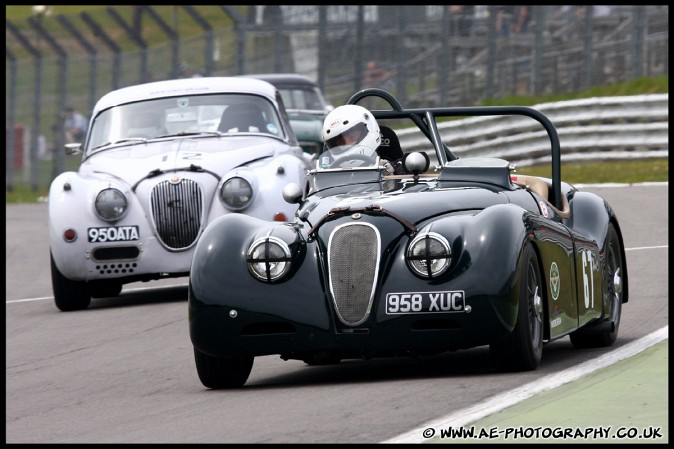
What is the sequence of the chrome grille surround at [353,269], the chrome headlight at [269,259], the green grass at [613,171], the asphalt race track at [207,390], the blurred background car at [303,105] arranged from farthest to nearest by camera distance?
the blurred background car at [303,105] < the green grass at [613,171] < the chrome headlight at [269,259] < the chrome grille surround at [353,269] < the asphalt race track at [207,390]

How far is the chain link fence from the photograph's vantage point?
2678 cm

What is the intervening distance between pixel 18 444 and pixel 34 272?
9.99 m

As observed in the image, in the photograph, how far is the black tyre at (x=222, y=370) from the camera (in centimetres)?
755

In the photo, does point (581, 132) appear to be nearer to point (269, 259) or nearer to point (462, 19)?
point (462, 19)

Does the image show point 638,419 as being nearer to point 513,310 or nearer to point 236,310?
point 513,310

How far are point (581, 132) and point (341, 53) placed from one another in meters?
6.29

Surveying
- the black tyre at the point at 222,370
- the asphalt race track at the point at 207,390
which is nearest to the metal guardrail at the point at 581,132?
the asphalt race track at the point at 207,390

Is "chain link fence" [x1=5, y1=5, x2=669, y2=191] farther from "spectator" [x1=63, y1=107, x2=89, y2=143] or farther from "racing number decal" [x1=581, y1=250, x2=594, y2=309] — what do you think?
"racing number decal" [x1=581, y1=250, x2=594, y2=309]

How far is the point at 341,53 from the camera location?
29266 millimetres

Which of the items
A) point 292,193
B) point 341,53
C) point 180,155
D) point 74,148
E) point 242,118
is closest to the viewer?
point 292,193

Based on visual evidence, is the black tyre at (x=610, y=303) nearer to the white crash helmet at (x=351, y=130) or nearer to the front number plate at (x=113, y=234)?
the white crash helmet at (x=351, y=130)

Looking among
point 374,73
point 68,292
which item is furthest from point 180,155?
point 374,73

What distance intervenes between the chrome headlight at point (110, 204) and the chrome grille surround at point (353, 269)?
17.2ft

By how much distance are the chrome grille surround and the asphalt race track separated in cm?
35
